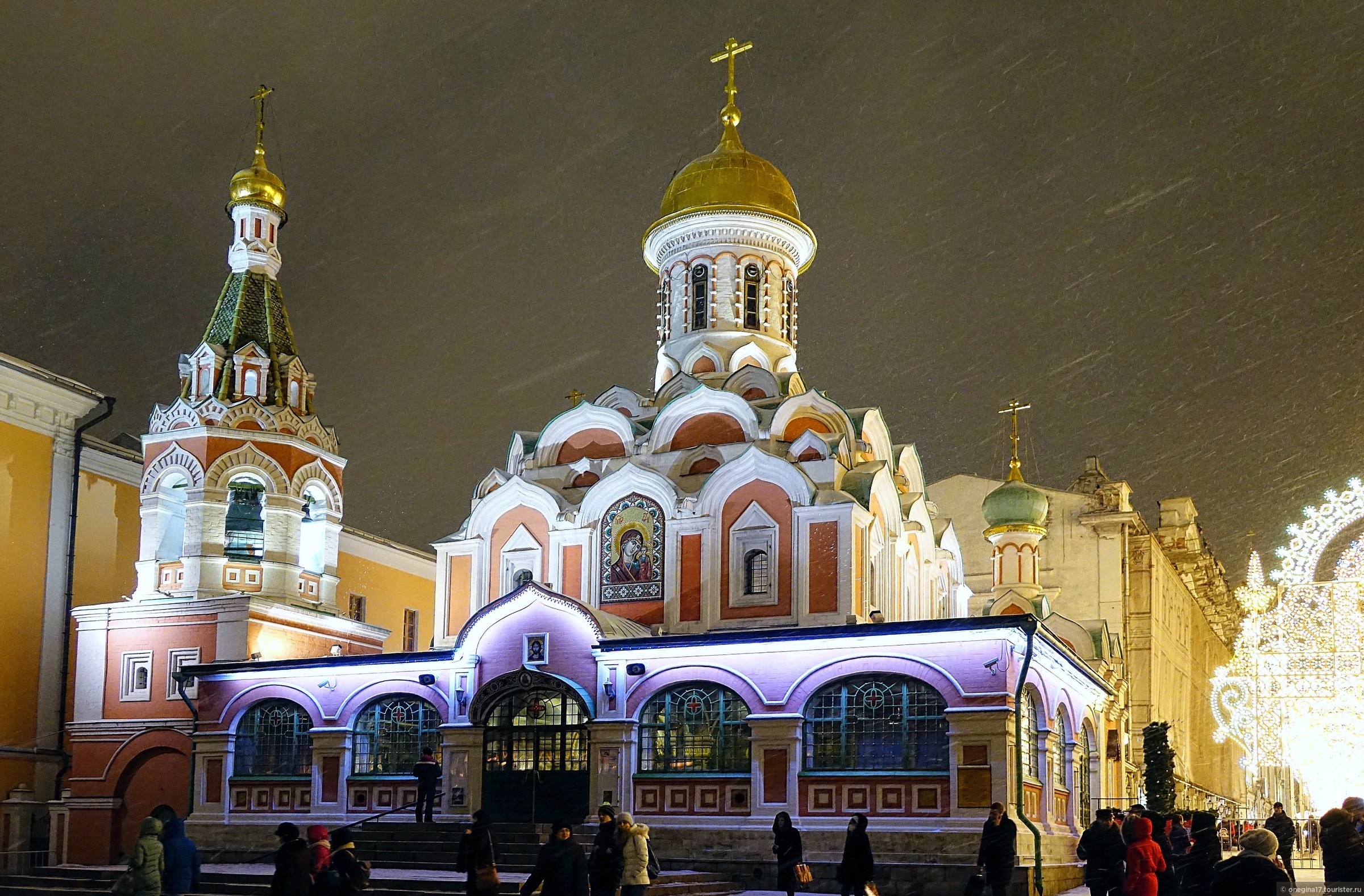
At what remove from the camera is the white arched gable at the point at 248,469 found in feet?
69.5

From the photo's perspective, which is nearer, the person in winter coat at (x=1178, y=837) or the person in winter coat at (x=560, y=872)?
the person in winter coat at (x=560, y=872)

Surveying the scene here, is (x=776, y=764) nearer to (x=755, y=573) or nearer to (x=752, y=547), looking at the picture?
(x=755, y=573)

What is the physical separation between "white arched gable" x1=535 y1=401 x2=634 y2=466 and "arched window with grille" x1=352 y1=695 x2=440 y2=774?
470 centimetres

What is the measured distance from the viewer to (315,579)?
2228 cm

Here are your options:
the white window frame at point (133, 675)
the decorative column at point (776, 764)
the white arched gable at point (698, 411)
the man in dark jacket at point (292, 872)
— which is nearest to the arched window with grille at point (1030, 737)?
the decorative column at point (776, 764)

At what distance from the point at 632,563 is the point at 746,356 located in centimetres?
416

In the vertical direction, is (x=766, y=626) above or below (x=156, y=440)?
below

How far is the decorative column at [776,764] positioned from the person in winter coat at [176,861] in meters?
8.10

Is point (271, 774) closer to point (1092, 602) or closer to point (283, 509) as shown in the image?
point (283, 509)

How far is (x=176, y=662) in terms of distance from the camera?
68.8 ft

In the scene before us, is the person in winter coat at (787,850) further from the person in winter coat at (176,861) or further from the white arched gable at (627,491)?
the white arched gable at (627,491)

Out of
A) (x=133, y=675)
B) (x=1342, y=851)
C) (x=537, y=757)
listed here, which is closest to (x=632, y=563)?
(x=537, y=757)

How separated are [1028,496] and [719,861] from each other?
13.4 meters

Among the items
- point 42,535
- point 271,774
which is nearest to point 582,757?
point 271,774
